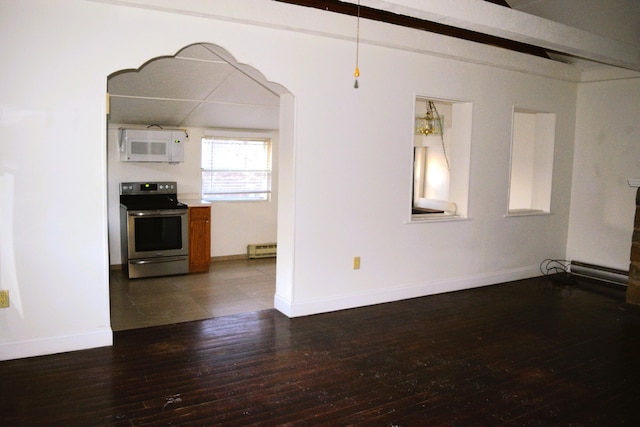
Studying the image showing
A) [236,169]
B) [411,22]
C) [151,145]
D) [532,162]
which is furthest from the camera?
[236,169]

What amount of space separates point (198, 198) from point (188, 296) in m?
1.89

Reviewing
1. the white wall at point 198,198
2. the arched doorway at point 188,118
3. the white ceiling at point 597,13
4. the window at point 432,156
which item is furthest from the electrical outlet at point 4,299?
the white ceiling at point 597,13

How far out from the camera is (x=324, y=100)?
431 centimetres

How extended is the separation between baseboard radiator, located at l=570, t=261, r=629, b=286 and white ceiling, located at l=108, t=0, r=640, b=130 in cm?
246

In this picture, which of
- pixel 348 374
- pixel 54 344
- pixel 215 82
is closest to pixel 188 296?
pixel 54 344

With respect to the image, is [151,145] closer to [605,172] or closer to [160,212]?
[160,212]

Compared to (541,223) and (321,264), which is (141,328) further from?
(541,223)

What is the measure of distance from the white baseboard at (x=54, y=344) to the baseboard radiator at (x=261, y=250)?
336 centimetres

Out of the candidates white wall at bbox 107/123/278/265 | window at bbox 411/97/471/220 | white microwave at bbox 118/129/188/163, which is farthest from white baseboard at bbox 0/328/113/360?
window at bbox 411/97/471/220

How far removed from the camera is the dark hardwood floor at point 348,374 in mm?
2717

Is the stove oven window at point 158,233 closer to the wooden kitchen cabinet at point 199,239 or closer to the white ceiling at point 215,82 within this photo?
the wooden kitchen cabinet at point 199,239

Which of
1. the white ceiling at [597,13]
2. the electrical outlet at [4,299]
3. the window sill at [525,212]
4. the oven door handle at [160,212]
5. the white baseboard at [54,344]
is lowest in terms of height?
the white baseboard at [54,344]

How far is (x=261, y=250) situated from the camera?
694cm

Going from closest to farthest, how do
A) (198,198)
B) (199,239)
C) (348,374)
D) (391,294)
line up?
(348,374), (391,294), (199,239), (198,198)
